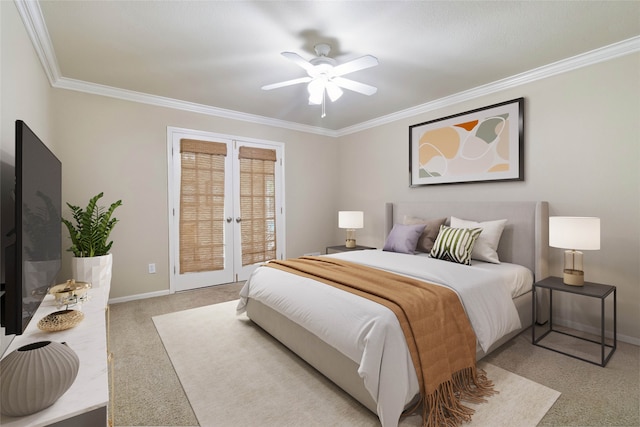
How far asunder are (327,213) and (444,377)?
4.00 metres

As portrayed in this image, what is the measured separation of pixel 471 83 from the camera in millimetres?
3416

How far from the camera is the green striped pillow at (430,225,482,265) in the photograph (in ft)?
9.62

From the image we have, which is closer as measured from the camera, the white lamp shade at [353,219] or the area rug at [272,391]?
the area rug at [272,391]

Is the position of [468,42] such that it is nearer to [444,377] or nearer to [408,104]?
[408,104]

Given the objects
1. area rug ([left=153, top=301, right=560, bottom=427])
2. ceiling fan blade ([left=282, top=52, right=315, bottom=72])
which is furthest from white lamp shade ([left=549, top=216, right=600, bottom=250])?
ceiling fan blade ([left=282, top=52, right=315, bottom=72])

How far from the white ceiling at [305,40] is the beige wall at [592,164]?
0.80ft

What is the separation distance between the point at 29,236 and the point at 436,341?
2094mm

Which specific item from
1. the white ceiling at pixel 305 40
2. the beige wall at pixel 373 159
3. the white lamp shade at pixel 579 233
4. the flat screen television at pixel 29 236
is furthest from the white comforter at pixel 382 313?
the white ceiling at pixel 305 40

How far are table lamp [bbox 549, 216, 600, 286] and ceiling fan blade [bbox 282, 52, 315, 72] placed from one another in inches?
93.4

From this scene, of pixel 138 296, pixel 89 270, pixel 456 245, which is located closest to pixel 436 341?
pixel 456 245

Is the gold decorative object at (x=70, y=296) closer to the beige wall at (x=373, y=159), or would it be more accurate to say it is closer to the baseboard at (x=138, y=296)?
the beige wall at (x=373, y=159)

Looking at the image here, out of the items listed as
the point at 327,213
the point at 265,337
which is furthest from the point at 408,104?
the point at 265,337

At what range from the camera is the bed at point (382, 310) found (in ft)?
5.20

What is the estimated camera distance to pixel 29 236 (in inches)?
51.7
